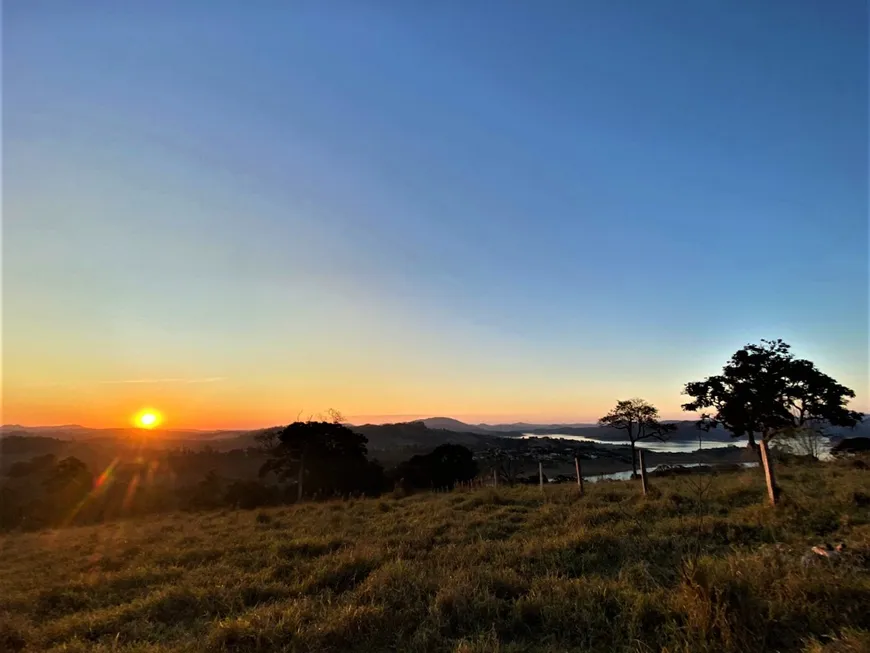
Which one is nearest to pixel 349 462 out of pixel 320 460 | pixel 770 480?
pixel 320 460

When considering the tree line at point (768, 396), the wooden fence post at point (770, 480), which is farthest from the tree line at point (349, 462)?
the wooden fence post at point (770, 480)

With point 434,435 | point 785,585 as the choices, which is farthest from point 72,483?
point 434,435

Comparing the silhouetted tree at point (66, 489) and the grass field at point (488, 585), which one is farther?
the silhouetted tree at point (66, 489)

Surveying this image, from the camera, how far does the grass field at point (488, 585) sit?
5031 mm

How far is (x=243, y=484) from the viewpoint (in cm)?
3412

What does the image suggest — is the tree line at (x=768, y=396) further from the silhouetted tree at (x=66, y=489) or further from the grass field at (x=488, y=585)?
the silhouetted tree at (x=66, y=489)

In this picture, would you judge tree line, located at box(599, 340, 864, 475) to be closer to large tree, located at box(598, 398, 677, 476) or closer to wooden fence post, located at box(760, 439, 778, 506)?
large tree, located at box(598, 398, 677, 476)

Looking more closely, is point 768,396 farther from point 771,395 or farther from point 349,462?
point 349,462

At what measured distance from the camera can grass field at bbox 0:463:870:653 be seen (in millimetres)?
5031

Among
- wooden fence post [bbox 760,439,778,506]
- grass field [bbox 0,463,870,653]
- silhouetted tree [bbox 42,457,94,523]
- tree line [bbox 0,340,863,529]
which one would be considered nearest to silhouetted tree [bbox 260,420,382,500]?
tree line [bbox 0,340,863,529]

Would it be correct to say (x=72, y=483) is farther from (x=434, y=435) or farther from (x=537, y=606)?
(x=434, y=435)

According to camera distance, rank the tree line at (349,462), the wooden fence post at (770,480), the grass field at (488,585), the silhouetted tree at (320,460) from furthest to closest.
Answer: the silhouetted tree at (320,460) → the tree line at (349,462) → the wooden fence post at (770,480) → the grass field at (488,585)

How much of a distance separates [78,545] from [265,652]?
41.4 ft

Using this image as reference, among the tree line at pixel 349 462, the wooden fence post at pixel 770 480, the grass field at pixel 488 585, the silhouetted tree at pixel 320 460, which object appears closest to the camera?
the grass field at pixel 488 585
